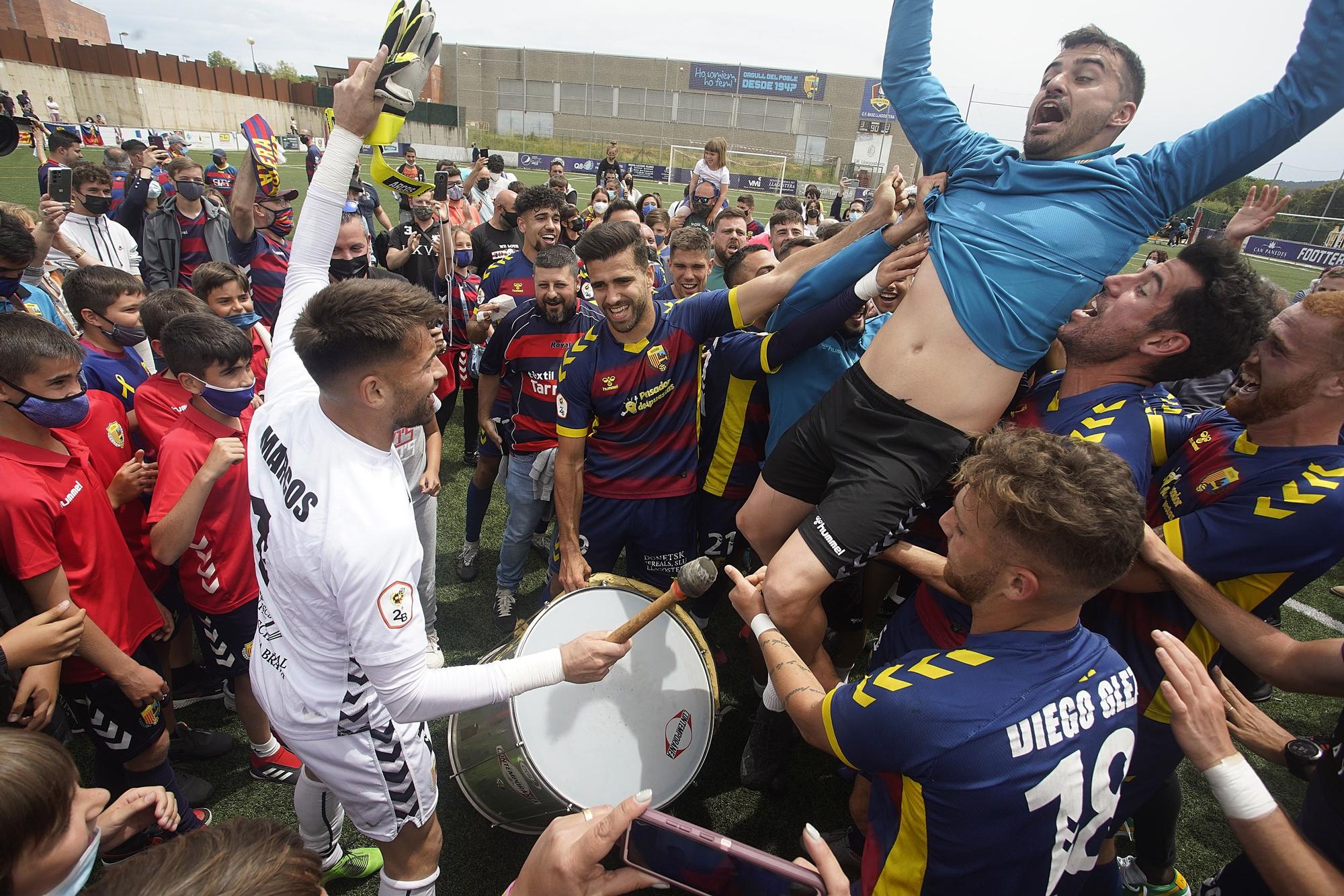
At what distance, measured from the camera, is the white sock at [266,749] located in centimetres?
301

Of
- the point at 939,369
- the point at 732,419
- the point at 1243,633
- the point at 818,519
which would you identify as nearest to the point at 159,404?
the point at 732,419

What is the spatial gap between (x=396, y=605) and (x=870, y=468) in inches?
62.2

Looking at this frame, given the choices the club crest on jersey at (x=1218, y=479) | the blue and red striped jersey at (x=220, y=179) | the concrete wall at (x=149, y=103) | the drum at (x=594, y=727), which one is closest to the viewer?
the club crest on jersey at (x=1218, y=479)

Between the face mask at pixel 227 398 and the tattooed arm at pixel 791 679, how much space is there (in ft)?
7.15

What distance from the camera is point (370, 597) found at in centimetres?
161

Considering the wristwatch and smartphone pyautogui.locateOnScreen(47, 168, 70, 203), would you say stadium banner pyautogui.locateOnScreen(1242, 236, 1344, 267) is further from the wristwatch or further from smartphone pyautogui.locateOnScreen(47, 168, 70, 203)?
smartphone pyautogui.locateOnScreen(47, 168, 70, 203)

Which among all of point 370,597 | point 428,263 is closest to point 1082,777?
point 370,597

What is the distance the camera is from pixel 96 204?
6387 mm

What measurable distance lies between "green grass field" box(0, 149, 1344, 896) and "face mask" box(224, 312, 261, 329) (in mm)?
2178

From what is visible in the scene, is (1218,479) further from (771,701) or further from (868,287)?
(771,701)

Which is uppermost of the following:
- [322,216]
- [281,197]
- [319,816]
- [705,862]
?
[322,216]

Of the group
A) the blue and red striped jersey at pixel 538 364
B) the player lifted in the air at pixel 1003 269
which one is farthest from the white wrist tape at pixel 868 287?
the blue and red striped jersey at pixel 538 364

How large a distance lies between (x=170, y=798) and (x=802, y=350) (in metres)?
2.83

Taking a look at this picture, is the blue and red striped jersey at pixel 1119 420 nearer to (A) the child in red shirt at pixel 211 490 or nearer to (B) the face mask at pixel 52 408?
(A) the child in red shirt at pixel 211 490
